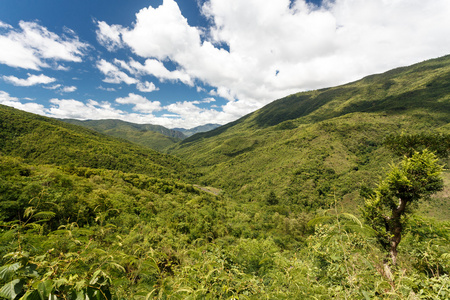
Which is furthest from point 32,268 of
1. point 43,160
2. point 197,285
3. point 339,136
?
point 339,136

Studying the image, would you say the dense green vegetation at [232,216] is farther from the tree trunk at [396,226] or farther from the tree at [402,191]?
the tree trunk at [396,226]

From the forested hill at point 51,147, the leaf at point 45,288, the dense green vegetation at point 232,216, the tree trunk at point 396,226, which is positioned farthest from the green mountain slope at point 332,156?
the leaf at point 45,288

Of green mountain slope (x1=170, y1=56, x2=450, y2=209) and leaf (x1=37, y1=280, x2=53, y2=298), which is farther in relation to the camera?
green mountain slope (x1=170, y1=56, x2=450, y2=209)

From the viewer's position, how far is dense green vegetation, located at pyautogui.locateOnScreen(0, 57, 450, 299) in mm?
1789

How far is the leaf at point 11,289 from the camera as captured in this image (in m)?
0.94

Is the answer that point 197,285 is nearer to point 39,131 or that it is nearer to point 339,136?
point 39,131

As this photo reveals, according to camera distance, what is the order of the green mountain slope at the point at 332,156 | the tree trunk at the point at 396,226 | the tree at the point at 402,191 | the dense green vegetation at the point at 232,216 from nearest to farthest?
1. the dense green vegetation at the point at 232,216
2. the tree at the point at 402,191
3. the tree trunk at the point at 396,226
4. the green mountain slope at the point at 332,156

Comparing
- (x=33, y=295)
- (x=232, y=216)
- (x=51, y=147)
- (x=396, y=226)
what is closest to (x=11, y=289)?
(x=33, y=295)

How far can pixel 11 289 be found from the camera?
3.13 ft

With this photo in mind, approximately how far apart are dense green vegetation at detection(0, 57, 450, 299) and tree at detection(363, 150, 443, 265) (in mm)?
158

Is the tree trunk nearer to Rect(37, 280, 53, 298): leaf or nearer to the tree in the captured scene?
the tree

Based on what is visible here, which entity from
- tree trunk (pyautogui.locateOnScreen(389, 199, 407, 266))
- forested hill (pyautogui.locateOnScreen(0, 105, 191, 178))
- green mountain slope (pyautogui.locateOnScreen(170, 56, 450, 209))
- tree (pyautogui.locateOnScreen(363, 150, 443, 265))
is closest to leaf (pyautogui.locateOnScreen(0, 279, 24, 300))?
tree (pyautogui.locateOnScreen(363, 150, 443, 265))

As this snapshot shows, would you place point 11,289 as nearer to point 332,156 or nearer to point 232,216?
point 232,216

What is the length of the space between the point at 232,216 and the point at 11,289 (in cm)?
4346
